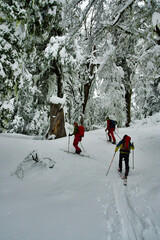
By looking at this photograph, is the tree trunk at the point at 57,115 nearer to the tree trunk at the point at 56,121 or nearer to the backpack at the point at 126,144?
the tree trunk at the point at 56,121

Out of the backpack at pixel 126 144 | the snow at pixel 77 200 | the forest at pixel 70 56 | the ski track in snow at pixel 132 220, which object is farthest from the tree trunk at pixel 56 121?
the ski track in snow at pixel 132 220

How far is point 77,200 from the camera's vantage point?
163 inches

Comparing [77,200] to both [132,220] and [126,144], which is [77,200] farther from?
[126,144]

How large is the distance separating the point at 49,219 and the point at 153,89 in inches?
700

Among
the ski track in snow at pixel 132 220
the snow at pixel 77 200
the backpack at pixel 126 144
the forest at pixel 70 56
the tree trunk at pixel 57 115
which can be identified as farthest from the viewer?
the tree trunk at pixel 57 115

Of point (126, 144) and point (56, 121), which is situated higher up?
point (56, 121)

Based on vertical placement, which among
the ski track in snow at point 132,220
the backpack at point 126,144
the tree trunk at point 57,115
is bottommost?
the ski track in snow at point 132,220

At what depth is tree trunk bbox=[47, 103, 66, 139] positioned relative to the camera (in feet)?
34.3

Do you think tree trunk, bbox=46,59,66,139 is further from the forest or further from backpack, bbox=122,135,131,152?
backpack, bbox=122,135,131,152

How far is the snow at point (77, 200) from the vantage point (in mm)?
2994

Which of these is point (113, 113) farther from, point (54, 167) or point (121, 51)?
point (54, 167)

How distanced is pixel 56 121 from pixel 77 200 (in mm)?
6809

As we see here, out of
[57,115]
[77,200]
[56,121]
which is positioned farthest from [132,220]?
[57,115]

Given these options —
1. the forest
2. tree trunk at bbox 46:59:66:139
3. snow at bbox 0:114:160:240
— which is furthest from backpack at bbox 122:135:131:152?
tree trunk at bbox 46:59:66:139
